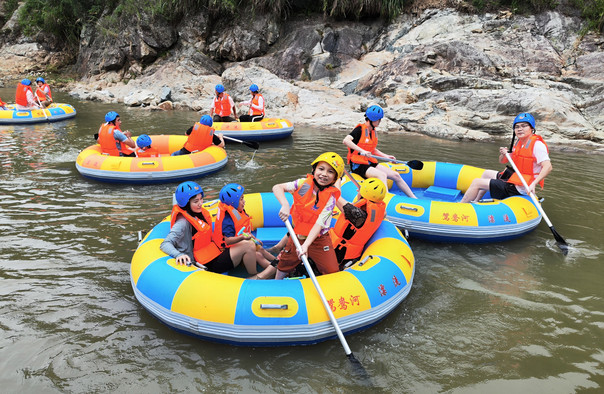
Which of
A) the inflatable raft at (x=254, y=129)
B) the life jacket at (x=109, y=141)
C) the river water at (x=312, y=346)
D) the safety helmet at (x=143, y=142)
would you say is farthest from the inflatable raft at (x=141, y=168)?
the inflatable raft at (x=254, y=129)

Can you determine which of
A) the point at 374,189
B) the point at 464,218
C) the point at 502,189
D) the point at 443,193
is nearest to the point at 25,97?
the point at 443,193

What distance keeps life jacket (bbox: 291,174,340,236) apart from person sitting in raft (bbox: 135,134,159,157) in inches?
175

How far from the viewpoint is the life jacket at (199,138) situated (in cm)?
777

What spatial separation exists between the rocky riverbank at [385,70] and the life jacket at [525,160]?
17.3 ft

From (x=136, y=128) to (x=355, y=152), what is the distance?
7480mm

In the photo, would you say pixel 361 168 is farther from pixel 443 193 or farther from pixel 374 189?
pixel 374 189

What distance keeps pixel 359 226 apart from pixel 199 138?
4.56m

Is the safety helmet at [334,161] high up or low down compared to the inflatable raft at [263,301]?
up

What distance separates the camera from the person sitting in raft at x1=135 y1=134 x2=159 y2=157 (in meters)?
7.19

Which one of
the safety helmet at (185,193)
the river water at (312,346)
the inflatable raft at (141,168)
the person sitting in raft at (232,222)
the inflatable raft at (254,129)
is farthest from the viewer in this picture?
the inflatable raft at (254,129)

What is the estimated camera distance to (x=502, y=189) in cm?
554

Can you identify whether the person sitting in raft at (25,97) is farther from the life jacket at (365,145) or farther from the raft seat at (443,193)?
the raft seat at (443,193)

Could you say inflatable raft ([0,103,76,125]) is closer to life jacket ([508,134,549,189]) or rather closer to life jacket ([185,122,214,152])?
life jacket ([185,122,214,152])

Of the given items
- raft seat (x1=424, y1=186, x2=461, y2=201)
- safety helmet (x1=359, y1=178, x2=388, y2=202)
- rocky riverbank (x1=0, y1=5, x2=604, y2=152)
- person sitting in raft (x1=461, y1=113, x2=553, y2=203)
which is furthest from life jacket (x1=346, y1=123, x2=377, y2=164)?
rocky riverbank (x1=0, y1=5, x2=604, y2=152)
